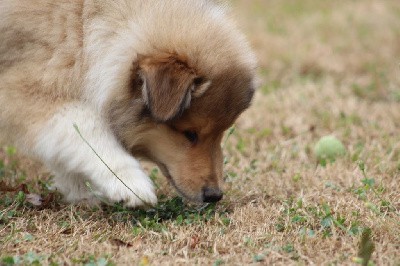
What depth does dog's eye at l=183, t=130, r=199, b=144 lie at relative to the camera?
4193 mm

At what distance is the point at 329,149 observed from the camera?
223 inches

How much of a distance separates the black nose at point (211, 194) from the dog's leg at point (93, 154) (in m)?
0.30

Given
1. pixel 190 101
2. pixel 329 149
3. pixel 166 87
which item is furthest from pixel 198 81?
pixel 329 149

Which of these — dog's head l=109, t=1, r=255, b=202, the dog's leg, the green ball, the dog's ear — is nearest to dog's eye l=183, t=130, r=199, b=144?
dog's head l=109, t=1, r=255, b=202

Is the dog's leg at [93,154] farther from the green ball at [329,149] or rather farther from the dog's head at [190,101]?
the green ball at [329,149]

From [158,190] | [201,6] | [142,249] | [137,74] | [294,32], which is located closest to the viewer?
[142,249]

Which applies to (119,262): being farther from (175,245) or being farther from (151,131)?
(151,131)

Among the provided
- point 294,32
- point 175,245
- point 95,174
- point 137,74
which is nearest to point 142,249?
point 175,245

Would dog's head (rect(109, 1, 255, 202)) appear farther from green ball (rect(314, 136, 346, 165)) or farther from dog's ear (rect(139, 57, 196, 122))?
green ball (rect(314, 136, 346, 165))

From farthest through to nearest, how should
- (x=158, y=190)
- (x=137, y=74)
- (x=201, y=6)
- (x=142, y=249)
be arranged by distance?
(x=158, y=190), (x=201, y=6), (x=137, y=74), (x=142, y=249)

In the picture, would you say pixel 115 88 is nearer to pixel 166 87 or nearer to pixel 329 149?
pixel 166 87

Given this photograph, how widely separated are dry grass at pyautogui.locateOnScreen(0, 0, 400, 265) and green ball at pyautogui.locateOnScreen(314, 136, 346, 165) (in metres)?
0.08

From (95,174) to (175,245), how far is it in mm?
712

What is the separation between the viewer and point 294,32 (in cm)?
970
